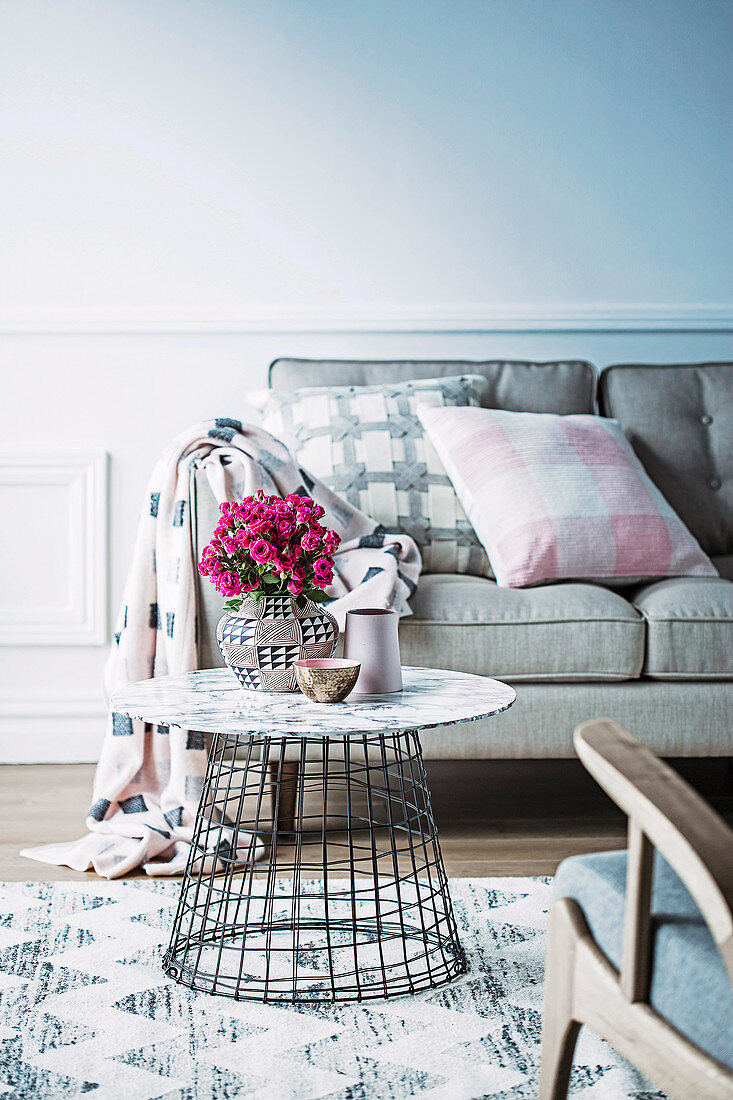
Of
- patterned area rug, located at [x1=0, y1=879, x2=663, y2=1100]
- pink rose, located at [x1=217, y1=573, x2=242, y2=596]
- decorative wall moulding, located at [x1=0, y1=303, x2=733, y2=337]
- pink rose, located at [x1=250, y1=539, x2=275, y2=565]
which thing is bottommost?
patterned area rug, located at [x1=0, y1=879, x2=663, y2=1100]

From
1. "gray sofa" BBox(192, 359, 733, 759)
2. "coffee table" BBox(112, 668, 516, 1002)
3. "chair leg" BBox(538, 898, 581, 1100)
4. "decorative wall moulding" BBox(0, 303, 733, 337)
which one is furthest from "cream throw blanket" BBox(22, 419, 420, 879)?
"chair leg" BBox(538, 898, 581, 1100)

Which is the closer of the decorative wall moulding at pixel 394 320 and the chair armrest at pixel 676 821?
the chair armrest at pixel 676 821

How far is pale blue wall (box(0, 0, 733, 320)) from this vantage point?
2.78 metres

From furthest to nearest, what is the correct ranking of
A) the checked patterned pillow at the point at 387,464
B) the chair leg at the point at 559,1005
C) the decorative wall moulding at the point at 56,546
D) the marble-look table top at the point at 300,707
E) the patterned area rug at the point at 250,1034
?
1. the decorative wall moulding at the point at 56,546
2. the checked patterned pillow at the point at 387,464
3. the marble-look table top at the point at 300,707
4. the patterned area rug at the point at 250,1034
5. the chair leg at the point at 559,1005

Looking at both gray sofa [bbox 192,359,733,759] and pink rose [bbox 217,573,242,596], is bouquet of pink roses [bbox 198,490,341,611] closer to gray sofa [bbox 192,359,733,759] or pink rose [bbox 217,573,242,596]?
pink rose [bbox 217,573,242,596]

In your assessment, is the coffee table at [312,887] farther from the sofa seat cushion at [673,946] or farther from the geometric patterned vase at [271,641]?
the sofa seat cushion at [673,946]

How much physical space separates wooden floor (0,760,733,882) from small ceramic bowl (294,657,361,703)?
23.9 inches

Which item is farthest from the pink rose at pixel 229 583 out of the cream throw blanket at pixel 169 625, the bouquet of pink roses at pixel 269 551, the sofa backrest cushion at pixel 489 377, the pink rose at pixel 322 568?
the sofa backrest cushion at pixel 489 377

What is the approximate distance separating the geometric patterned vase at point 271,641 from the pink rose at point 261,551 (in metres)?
0.08

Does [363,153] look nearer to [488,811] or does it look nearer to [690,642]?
[690,642]

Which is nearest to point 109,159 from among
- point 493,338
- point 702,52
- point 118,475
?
point 118,475

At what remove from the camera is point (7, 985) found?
1390 mm

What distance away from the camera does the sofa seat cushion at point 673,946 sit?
74 centimetres

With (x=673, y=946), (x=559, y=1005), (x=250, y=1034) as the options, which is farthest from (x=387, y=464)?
(x=673, y=946)
